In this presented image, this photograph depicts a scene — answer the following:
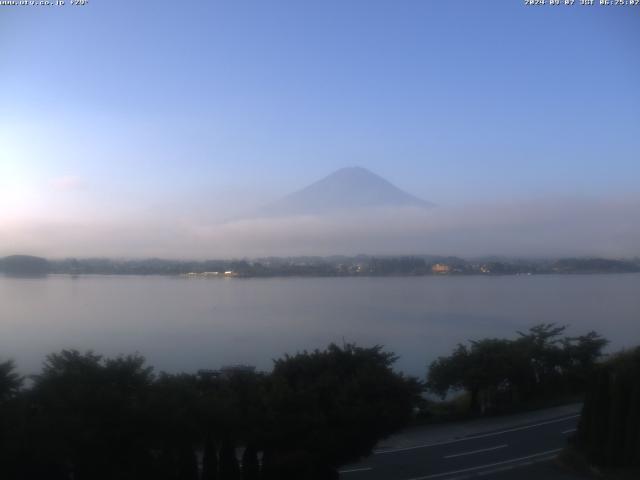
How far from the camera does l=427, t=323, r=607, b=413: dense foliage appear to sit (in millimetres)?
13680

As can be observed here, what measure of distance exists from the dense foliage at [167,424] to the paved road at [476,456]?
143 cm

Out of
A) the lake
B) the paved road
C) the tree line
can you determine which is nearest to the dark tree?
the tree line

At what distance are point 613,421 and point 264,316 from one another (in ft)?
61.0

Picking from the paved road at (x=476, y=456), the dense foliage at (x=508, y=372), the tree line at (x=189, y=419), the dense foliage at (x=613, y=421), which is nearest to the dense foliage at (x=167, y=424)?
the tree line at (x=189, y=419)

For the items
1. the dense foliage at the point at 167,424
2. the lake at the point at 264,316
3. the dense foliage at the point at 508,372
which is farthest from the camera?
the lake at the point at 264,316

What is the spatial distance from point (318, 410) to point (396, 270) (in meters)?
31.4

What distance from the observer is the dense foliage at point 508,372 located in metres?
13.7

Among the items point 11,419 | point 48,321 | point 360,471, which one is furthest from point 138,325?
point 11,419

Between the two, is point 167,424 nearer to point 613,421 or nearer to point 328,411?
point 328,411

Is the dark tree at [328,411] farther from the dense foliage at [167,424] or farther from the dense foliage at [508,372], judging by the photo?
the dense foliage at [508,372]

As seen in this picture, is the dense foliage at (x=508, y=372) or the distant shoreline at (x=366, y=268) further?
the distant shoreline at (x=366, y=268)

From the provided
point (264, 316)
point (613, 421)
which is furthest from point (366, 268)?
point (613, 421)

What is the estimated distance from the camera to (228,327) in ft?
73.6

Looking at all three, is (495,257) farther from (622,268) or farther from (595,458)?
(595,458)
